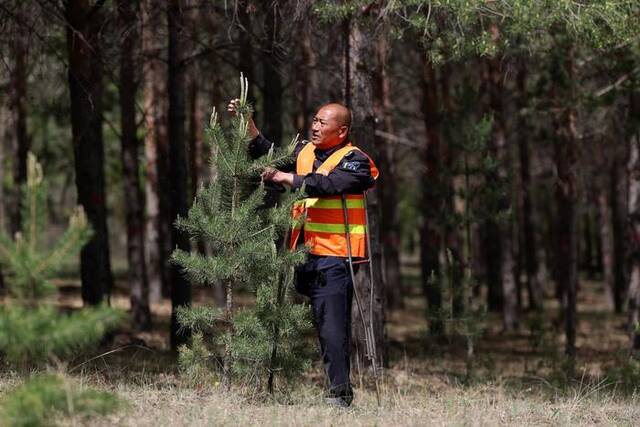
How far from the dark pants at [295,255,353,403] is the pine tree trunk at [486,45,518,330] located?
706cm

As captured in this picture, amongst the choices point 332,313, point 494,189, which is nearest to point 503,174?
point 494,189

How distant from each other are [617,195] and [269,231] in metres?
22.6

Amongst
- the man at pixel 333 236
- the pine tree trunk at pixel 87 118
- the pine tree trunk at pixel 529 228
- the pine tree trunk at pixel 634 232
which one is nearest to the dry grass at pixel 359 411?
the man at pixel 333 236

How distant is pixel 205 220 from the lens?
707 centimetres

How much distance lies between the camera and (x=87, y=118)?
1157 centimetres

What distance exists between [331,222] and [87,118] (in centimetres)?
509

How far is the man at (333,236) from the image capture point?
23.9 ft

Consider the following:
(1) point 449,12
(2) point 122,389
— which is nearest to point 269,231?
(2) point 122,389

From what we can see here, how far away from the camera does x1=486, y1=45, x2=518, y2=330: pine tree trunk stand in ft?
55.9

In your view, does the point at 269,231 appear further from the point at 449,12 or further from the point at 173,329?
the point at 173,329

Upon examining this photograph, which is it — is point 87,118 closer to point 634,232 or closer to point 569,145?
point 569,145

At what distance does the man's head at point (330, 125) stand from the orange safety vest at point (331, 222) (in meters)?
0.12

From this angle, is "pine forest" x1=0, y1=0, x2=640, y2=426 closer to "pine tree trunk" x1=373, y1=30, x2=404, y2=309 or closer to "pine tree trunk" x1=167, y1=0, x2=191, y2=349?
"pine tree trunk" x1=167, y1=0, x2=191, y2=349

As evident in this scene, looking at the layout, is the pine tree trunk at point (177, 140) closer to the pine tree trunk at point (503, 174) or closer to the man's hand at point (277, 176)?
the pine tree trunk at point (503, 174)
